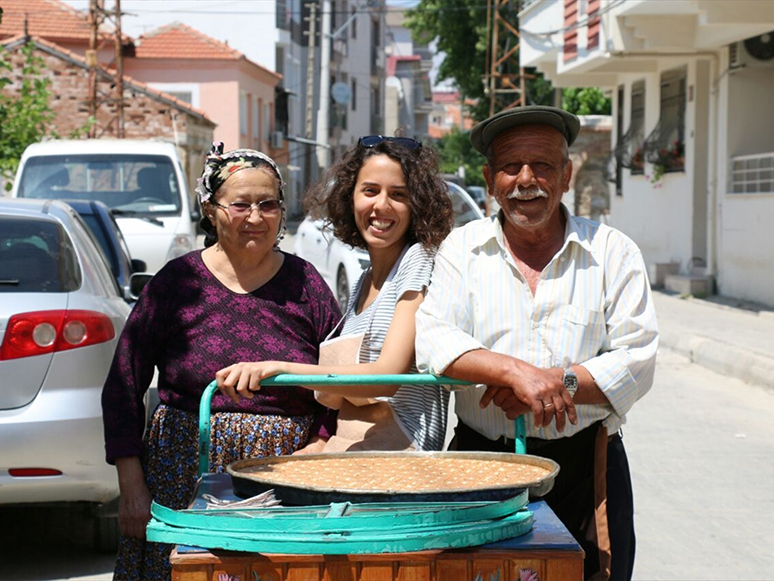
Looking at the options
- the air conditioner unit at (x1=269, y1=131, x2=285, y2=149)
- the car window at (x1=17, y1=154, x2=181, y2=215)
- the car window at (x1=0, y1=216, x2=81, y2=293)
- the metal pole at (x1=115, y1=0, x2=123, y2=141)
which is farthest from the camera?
the air conditioner unit at (x1=269, y1=131, x2=285, y2=149)

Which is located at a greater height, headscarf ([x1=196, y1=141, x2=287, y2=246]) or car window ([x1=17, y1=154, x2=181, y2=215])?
car window ([x1=17, y1=154, x2=181, y2=215])

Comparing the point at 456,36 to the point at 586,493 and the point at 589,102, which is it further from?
the point at 586,493

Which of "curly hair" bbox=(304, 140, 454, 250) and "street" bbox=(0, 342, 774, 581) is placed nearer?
"curly hair" bbox=(304, 140, 454, 250)

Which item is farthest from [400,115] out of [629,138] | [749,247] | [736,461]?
[736,461]

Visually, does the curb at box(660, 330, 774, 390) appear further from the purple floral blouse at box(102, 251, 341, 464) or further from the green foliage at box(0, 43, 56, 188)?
the green foliage at box(0, 43, 56, 188)

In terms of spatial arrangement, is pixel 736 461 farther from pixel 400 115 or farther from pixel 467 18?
pixel 400 115

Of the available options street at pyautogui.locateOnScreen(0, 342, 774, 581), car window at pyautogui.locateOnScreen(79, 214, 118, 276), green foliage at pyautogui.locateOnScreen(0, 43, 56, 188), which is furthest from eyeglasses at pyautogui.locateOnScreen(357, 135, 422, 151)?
green foliage at pyautogui.locateOnScreen(0, 43, 56, 188)

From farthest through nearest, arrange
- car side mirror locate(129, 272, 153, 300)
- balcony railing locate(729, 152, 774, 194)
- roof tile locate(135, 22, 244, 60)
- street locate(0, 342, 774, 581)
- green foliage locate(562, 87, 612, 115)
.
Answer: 1. roof tile locate(135, 22, 244, 60)
2. green foliage locate(562, 87, 612, 115)
3. balcony railing locate(729, 152, 774, 194)
4. car side mirror locate(129, 272, 153, 300)
5. street locate(0, 342, 774, 581)

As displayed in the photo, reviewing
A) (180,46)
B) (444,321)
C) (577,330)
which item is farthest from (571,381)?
(180,46)

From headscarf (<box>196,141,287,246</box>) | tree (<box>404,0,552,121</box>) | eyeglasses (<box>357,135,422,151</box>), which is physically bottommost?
headscarf (<box>196,141,287,246</box>)

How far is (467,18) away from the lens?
41.0 m

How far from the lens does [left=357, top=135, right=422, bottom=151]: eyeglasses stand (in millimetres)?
3393

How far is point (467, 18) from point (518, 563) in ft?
131

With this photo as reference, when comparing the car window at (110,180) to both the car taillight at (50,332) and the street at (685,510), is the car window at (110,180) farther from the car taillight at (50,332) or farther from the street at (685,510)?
the car taillight at (50,332)
